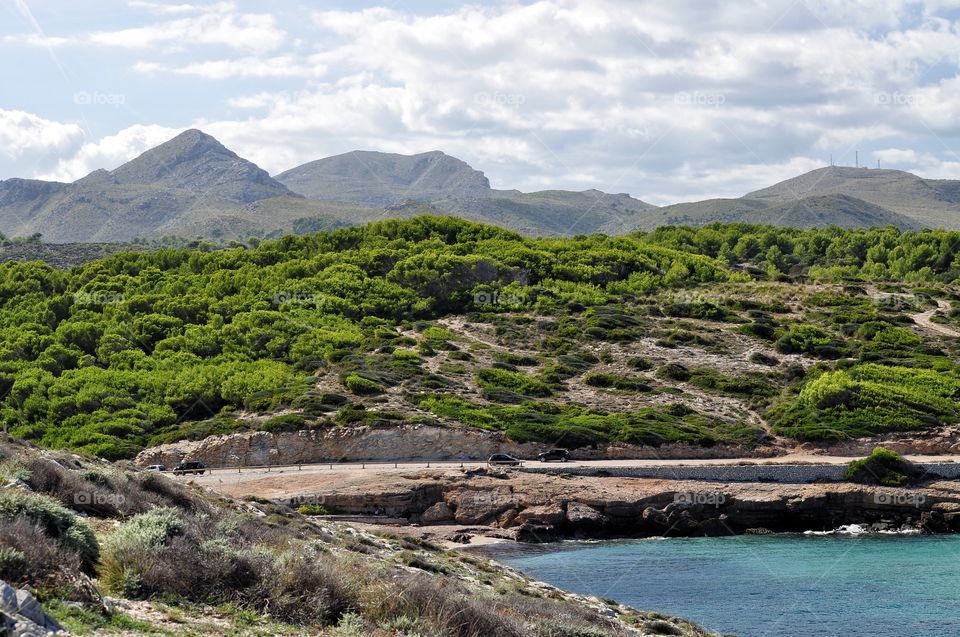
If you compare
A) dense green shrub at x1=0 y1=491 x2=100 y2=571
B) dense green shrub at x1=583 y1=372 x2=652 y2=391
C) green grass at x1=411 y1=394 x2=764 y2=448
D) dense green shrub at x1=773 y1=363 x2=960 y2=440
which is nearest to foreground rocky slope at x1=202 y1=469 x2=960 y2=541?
green grass at x1=411 y1=394 x2=764 y2=448

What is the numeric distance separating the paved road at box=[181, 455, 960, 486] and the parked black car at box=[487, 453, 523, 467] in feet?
1.35

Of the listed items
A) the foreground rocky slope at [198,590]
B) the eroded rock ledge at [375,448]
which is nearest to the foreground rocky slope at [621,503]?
the eroded rock ledge at [375,448]

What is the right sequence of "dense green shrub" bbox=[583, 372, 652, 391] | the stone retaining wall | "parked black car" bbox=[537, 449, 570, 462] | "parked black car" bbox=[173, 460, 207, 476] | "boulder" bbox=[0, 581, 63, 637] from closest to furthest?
"boulder" bbox=[0, 581, 63, 637] < the stone retaining wall < "parked black car" bbox=[173, 460, 207, 476] < "parked black car" bbox=[537, 449, 570, 462] < "dense green shrub" bbox=[583, 372, 652, 391]

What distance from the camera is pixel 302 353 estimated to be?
207 ft

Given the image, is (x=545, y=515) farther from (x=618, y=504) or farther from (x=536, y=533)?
(x=618, y=504)

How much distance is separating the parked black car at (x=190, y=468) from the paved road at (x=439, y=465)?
1.88 ft

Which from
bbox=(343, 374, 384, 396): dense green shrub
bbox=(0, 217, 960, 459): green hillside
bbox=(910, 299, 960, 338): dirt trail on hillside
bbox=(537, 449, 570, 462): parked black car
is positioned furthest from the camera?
bbox=(910, 299, 960, 338): dirt trail on hillside

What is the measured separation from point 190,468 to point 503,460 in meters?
14.1

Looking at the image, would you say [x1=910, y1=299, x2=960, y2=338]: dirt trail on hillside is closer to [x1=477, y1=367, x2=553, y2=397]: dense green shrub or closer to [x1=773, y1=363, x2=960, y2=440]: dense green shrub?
[x1=773, y1=363, x2=960, y2=440]: dense green shrub

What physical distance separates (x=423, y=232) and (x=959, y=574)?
6786cm

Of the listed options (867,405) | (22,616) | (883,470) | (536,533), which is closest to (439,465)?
(536,533)

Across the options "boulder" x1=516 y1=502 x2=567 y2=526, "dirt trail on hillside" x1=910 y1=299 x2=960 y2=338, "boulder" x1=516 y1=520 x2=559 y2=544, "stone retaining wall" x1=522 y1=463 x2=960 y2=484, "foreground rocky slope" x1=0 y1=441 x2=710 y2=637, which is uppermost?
"foreground rocky slope" x1=0 y1=441 x2=710 y2=637

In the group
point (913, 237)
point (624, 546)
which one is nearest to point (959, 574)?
point (624, 546)

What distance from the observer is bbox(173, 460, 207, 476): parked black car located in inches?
1807
